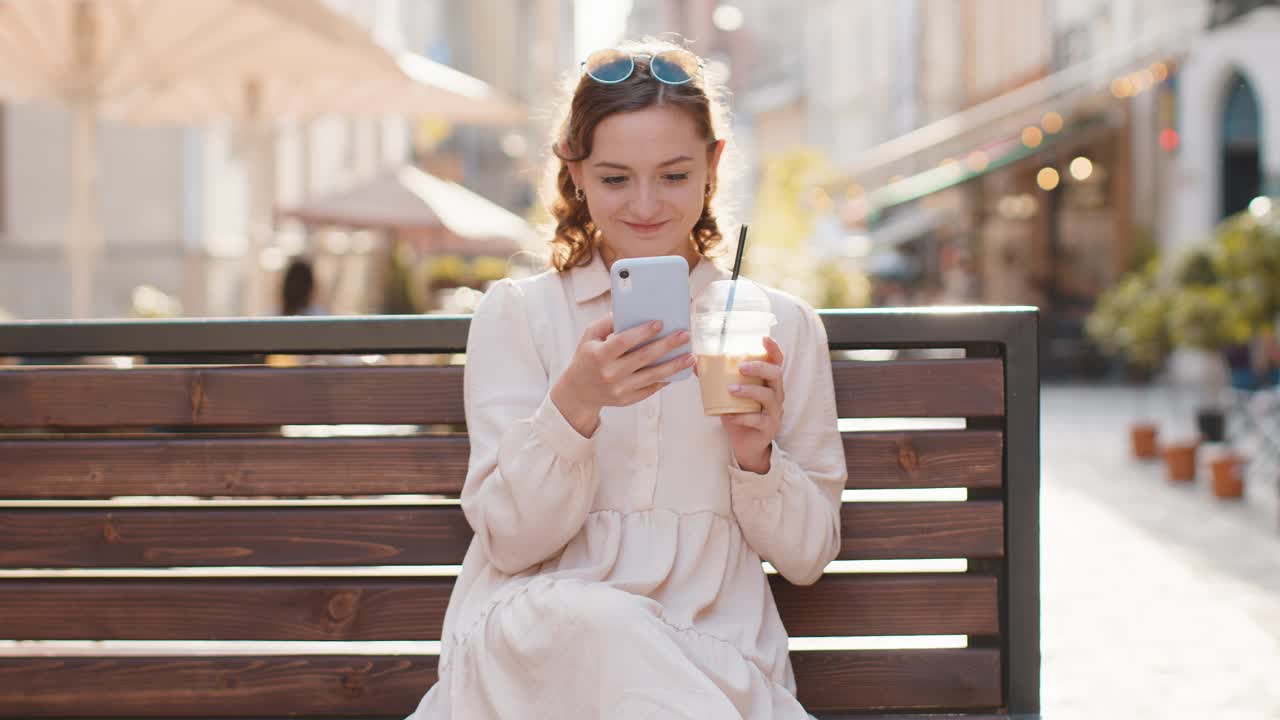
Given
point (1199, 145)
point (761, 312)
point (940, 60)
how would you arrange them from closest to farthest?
point (761, 312) → point (1199, 145) → point (940, 60)

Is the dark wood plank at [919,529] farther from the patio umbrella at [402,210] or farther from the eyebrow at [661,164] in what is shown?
the patio umbrella at [402,210]

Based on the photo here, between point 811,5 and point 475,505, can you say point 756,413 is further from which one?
point 811,5

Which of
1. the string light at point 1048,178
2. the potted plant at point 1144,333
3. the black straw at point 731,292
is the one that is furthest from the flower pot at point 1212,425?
the string light at point 1048,178

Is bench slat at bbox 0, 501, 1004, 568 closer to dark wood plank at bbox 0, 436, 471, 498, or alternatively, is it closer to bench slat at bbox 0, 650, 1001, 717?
dark wood plank at bbox 0, 436, 471, 498

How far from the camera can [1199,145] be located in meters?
18.0

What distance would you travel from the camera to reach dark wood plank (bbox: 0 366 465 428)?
106 inches

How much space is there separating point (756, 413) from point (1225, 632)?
3.65 m

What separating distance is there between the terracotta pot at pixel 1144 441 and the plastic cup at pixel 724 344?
9005 millimetres

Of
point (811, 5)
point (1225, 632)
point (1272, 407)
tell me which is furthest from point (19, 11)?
point (811, 5)

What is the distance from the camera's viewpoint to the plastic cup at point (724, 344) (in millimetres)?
2062

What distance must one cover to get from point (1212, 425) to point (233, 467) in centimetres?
891

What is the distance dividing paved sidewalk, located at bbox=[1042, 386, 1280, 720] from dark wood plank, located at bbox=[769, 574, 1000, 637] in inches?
58.0

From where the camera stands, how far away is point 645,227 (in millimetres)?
2369

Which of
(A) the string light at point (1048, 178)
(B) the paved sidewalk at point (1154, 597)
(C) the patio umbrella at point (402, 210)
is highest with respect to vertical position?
(A) the string light at point (1048, 178)
